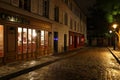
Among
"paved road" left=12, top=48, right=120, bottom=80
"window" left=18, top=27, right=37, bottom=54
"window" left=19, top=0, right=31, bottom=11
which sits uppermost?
"window" left=19, top=0, right=31, bottom=11

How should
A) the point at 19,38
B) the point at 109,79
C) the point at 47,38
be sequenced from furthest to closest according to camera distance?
the point at 47,38 → the point at 19,38 → the point at 109,79

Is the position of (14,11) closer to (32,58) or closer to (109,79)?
(32,58)

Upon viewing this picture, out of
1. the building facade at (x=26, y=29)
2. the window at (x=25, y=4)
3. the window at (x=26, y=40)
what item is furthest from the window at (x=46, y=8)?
the window at (x=25, y=4)

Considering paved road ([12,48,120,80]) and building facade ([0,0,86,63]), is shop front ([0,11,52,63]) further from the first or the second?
paved road ([12,48,120,80])

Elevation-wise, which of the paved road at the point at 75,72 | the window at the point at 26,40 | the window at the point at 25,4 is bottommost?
the paved road at the point at 75,72

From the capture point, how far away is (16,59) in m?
14.9

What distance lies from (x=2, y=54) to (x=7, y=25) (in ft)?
5.99

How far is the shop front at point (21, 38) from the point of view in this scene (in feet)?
43.7

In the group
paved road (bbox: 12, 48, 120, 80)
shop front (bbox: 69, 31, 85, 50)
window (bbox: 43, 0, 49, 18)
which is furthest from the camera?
shop front (bbox: 69, 31, 85, 50)

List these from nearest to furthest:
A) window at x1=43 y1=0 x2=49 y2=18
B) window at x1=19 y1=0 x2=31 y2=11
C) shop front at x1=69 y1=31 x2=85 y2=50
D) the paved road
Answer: the paved road < window at x1=19 y1=0 x2=31 y2=11 < window at x1=43 y1=0 x2=49 y2=18 < shop front at x1=69 y1=31 x2=85 y2=50

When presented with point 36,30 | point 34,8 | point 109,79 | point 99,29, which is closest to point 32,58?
point 36,30

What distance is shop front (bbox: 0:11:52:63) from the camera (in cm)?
1332

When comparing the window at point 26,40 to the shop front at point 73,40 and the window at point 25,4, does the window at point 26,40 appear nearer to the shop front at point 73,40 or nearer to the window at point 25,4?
the window at point 25,4

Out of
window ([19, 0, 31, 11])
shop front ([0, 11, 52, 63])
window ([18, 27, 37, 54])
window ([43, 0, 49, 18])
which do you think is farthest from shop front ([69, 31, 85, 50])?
window ([19, 0, 31, 11])
